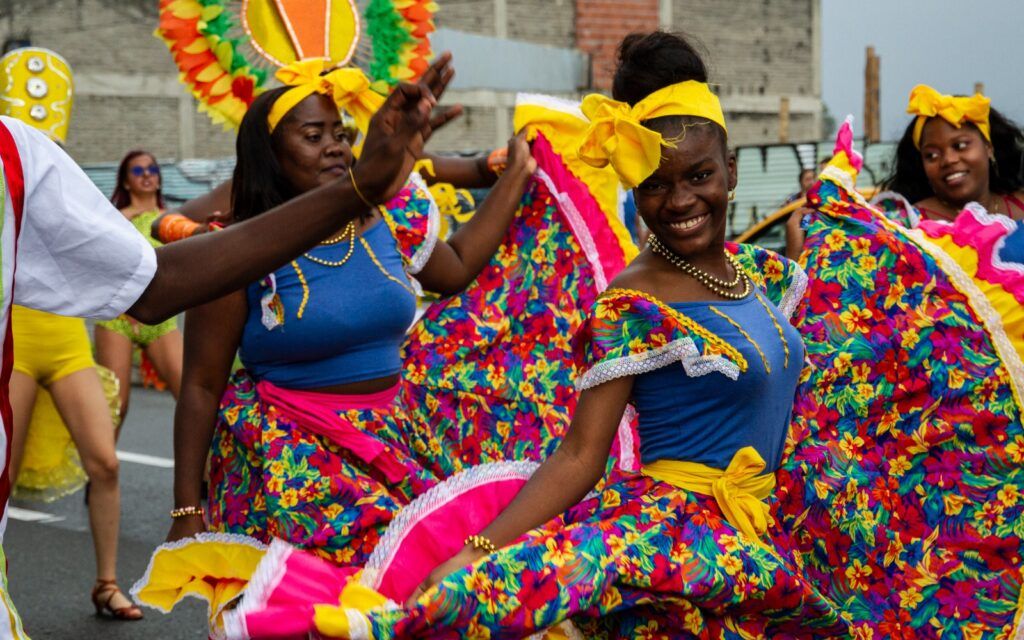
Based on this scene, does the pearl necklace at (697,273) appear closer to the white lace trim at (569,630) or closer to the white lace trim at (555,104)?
the white lace trim at (569,630)

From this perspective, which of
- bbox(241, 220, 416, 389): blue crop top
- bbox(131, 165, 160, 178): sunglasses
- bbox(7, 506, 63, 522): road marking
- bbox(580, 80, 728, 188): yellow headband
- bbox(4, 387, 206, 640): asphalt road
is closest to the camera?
bbox(580, 80, 728, 188): yellow headband

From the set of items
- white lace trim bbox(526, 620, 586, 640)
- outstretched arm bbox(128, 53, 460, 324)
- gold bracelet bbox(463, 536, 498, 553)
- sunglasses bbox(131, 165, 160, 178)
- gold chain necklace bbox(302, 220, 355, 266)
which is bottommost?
white lace trim bbox(526, 620, 586, 640)

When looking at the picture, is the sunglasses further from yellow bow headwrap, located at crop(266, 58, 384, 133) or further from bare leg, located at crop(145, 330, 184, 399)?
yellow bow headwrap, located at crop(266, 58, 384, 133)

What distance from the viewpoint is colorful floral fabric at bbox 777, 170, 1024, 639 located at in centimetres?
299

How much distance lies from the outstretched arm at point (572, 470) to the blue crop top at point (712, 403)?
8 centimetres

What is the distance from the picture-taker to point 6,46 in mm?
21625

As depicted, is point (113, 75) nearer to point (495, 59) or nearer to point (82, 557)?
point (495, 59)

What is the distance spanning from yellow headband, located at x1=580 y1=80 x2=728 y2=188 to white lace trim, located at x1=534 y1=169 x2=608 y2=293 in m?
1.26

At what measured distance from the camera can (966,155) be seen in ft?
17.5

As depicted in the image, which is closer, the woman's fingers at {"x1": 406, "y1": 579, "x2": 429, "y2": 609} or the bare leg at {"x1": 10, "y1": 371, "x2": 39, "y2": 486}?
the woman's fingers at {"x1": 406, "y1": 579, "x2": 429, "y2": 609}

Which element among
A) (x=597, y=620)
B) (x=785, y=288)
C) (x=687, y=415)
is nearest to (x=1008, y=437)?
(x=785, y=288)

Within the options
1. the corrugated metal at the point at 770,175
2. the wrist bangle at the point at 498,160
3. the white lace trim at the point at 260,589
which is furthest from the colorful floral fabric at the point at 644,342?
the corrugated metal at the point at 770,175

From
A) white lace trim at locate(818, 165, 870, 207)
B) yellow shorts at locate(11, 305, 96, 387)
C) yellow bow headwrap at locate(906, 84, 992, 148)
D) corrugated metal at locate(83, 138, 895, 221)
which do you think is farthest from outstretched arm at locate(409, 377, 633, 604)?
corrugated metal at locate(83, 138, 895, 221)

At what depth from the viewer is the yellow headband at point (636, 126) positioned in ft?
9.12
